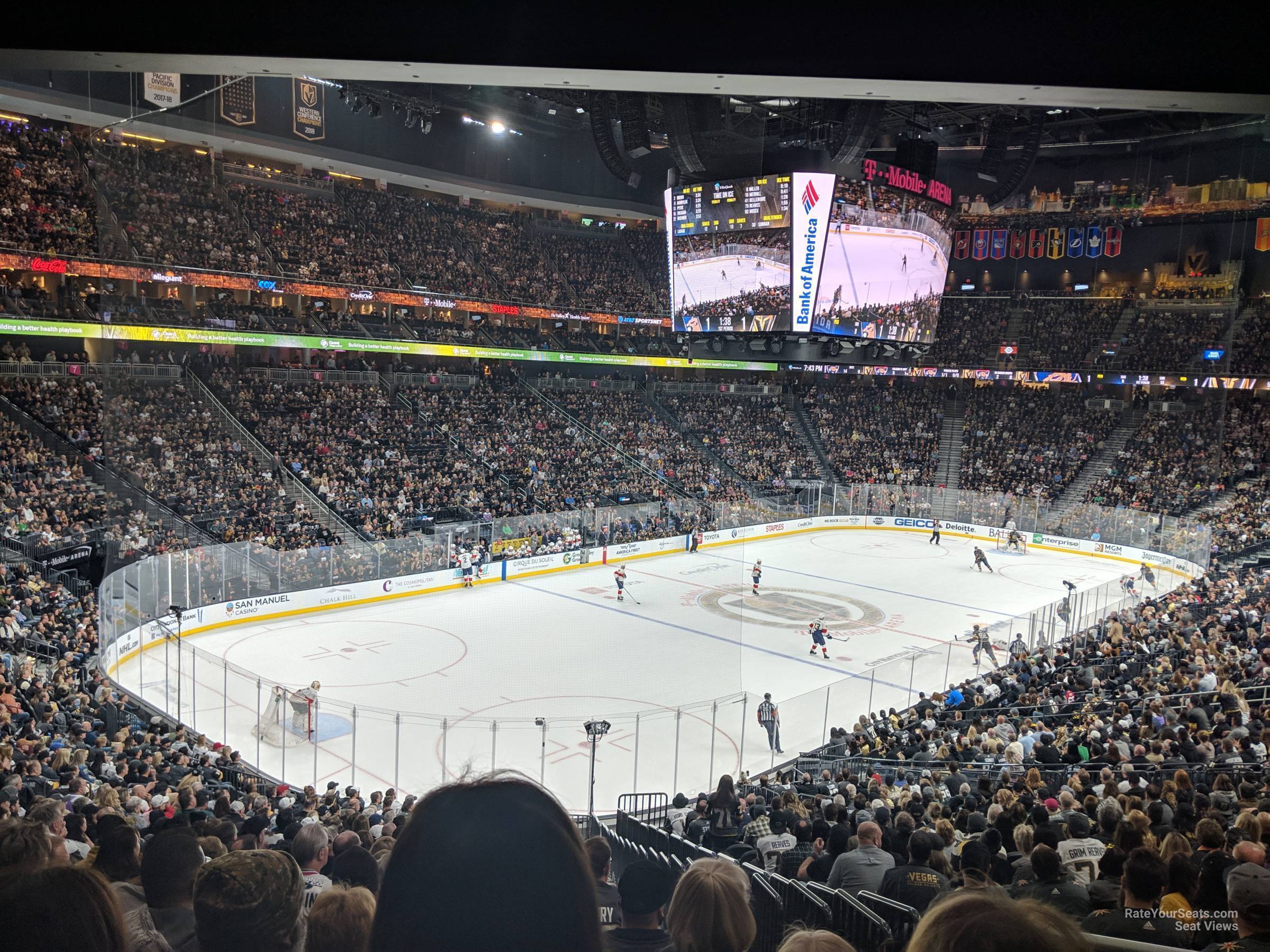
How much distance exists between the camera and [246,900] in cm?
151

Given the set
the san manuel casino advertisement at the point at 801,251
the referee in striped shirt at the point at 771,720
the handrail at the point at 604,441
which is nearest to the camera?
the referee in striped shirt at the point at 771,720

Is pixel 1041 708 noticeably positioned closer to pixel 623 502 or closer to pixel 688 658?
pixel 688 658

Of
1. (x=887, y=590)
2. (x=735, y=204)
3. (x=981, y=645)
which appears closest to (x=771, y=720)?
(x=981, y=645)

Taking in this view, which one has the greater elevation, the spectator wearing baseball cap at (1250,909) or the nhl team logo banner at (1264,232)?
the nhl team logo banner at (1264,232)

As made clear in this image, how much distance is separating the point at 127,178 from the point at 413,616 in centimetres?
1769

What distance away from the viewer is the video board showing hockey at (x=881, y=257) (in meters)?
22.2

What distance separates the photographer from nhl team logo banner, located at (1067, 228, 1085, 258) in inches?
1677

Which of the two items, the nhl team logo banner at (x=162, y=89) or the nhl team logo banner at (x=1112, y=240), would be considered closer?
the nhl team logo banner at (x=162, y=89)

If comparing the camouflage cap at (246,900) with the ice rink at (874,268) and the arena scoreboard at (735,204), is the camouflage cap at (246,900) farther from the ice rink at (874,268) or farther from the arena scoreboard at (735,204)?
the ice rink at (874,268)

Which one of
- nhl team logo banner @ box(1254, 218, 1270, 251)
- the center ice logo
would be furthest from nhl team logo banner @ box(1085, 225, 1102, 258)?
nhl team logo banner @ box(1254, 218, 1270, 251)

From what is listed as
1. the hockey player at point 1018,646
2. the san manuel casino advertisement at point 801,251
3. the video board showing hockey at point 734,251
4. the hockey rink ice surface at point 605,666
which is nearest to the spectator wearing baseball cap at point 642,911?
the hockey rink ice surface at point 605,666

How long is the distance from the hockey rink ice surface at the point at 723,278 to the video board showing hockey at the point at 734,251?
0.05 ft

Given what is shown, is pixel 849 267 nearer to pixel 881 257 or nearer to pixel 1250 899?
pixel 881 257

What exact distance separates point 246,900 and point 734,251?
22449mm
